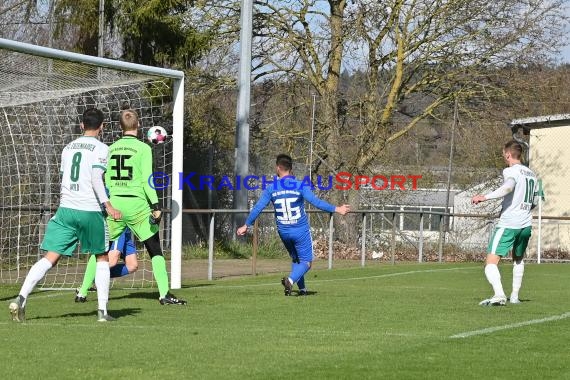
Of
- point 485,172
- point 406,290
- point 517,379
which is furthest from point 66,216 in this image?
point 485,172

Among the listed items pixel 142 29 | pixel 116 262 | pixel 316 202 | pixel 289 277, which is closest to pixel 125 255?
pixel 116 262

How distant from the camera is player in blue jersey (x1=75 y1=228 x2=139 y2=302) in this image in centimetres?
1271

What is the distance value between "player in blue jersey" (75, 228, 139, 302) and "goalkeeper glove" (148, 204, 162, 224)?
0.64 metres

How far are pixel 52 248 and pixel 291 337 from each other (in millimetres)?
2549

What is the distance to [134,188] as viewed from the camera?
1212 centimetres

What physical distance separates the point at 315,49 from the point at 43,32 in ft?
24.2

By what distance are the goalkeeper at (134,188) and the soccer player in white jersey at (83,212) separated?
1703mm

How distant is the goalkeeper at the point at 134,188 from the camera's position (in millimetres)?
11984

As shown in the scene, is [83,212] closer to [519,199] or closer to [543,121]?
[519,199]

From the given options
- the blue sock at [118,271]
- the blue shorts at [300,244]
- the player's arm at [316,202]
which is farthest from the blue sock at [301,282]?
the blue sock at [118,271]

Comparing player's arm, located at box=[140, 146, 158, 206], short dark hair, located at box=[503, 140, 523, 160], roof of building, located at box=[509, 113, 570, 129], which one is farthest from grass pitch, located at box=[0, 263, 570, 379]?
roof of building, located at box=[509, 113, 570, 129]

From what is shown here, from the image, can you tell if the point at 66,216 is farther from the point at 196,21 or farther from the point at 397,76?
the point at 397,76

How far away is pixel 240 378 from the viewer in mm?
6820

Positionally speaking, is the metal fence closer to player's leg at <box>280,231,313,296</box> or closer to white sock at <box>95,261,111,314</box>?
player's leg at <box>280,231,313,296</box>
